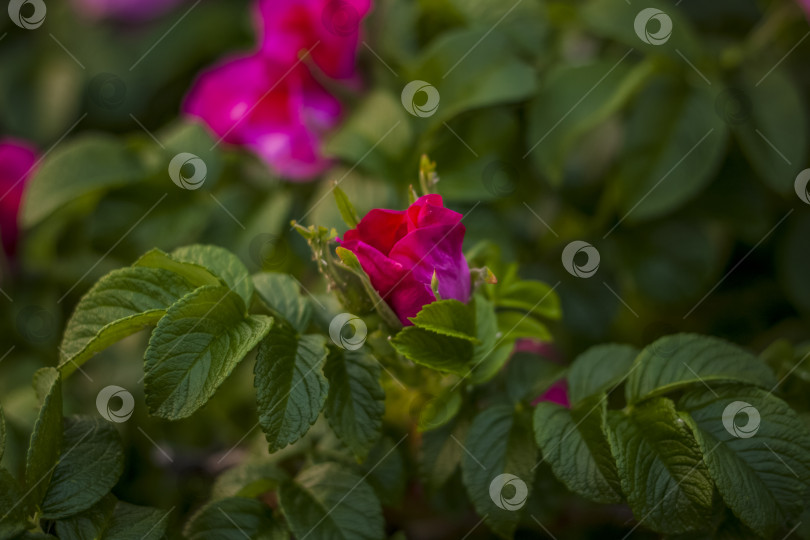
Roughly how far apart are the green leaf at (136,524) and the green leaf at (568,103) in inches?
16.6

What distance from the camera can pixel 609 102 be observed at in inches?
25.2

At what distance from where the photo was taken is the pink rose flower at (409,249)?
407 millimetres

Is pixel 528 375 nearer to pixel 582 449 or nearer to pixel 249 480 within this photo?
pixel 582 449

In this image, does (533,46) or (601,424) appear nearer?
(601,424)

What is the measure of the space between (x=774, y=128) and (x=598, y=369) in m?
0.33

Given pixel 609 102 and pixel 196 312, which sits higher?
pixel 609 102

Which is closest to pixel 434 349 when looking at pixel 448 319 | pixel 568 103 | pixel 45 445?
pixel 448 319

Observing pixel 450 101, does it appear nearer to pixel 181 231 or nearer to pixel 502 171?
pixel 502 171

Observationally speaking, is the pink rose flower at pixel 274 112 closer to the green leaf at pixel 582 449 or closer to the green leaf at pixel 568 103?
the green leaf at pixel 568 103

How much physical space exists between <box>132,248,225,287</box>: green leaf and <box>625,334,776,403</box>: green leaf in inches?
10.3

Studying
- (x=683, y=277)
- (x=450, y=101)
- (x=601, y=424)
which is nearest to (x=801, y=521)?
(x=601, y=424)

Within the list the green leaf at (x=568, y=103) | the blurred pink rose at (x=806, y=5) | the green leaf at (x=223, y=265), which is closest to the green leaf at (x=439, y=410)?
the green leaf at (x=223, y=265)

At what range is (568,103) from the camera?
2.15 feet

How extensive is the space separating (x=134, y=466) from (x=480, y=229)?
1.15ft
